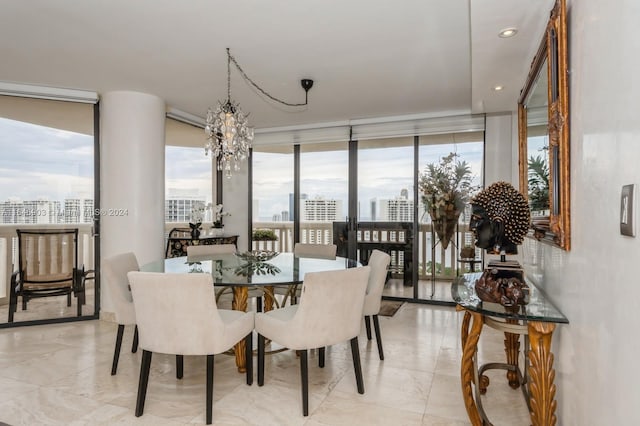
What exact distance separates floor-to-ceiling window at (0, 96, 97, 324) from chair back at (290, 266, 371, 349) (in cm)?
310

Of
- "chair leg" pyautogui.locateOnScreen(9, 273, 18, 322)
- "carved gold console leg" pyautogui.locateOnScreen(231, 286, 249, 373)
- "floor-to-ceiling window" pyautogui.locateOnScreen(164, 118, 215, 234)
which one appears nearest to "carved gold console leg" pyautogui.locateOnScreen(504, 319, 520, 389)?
"carved gold console leg" pyautogui.locateOnScreen(231, 286, 249, 373)

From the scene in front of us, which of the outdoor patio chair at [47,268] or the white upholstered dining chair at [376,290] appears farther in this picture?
the outdoor patio chair at [47,268]

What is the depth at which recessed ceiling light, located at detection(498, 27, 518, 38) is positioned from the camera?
209 centimetres

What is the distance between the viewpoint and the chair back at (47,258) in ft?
12.7

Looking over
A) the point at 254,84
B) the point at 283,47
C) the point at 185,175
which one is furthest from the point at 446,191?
the point at 185,175

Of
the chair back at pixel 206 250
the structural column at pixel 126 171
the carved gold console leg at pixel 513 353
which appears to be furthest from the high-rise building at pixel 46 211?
the carved gold console leg at pixel 513 353

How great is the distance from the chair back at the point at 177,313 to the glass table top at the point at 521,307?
1.34 metres

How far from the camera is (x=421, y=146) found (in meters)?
4.83

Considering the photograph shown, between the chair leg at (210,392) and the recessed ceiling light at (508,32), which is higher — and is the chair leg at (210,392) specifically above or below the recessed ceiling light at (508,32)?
below

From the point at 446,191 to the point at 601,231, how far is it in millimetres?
3617

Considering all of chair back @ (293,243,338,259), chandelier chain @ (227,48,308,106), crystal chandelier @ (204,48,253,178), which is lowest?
chair back @ (293,243,338,259)

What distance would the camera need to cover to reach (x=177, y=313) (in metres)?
2.06

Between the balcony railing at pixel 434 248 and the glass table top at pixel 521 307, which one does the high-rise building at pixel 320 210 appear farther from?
the glass table top at pixel 521 307

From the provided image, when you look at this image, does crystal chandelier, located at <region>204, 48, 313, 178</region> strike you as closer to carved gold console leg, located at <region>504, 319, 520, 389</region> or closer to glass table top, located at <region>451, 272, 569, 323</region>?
glass table top, located at <region>451, 272, 569, 323</region>
